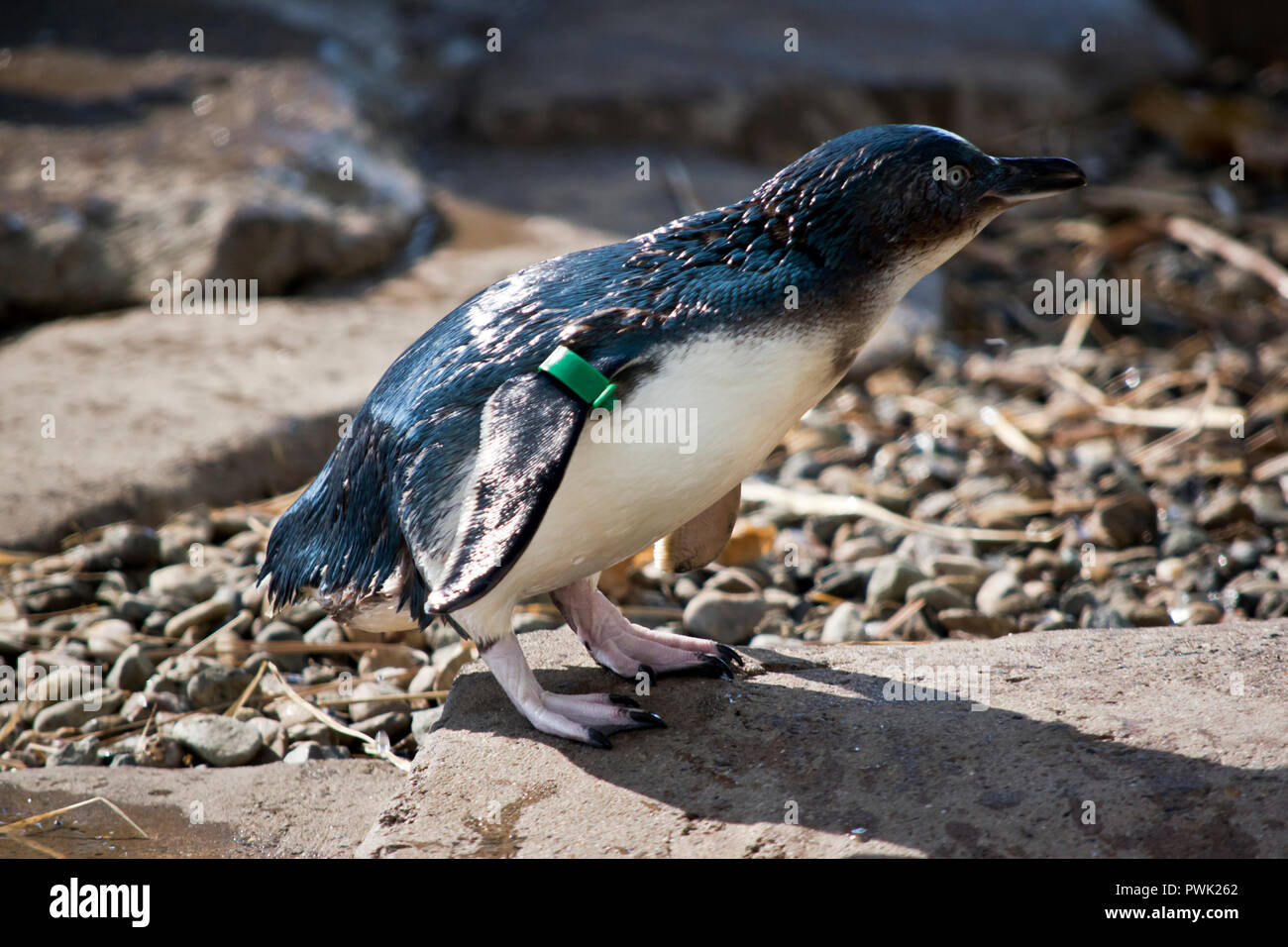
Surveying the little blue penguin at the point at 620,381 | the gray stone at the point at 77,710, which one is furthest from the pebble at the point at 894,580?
the gray stone at the point at 77,710

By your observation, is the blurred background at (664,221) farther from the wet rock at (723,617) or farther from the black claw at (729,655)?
the black claw at (729,655)

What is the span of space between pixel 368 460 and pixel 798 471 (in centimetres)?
240

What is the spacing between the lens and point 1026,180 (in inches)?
93.9

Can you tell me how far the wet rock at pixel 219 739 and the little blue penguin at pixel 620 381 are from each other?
0.60 m

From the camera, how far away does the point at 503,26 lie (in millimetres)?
8820

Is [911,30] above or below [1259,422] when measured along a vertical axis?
above

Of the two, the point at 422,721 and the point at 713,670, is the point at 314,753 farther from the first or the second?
the point at 713,670

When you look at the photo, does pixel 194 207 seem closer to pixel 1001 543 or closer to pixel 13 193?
pixel 13 193

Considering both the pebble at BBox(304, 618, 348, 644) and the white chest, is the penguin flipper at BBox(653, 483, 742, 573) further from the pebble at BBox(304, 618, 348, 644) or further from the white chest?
the pebble at BBox(304, 618, 348, 644)

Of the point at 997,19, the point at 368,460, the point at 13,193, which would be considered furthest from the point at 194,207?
the point at 997,19

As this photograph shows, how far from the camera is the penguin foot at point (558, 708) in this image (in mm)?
2490

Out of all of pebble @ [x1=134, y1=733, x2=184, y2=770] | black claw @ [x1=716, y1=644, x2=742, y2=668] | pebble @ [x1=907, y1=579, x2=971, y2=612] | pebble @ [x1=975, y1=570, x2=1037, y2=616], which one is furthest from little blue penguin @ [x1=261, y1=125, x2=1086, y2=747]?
pebble @ [x1=975, y1=570, x2=1037, y2=616]

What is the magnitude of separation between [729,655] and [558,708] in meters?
0.46

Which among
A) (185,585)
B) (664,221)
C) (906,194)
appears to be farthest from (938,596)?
(664,221)
